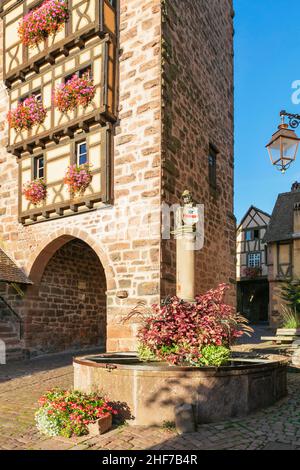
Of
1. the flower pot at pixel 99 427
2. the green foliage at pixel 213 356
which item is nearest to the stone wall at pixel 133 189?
the green foliage at pixel 213 356

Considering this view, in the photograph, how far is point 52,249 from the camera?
1180cm

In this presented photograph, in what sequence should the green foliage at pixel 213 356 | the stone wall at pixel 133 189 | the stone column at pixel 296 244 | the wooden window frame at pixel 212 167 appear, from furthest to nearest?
the stone column at pixel 296 244 < the wooden window frame at pixel 212 167 < the stone wall at pixel 133 189 < the green foliage at pixel 213 356

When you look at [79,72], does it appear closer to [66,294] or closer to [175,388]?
[66,294]

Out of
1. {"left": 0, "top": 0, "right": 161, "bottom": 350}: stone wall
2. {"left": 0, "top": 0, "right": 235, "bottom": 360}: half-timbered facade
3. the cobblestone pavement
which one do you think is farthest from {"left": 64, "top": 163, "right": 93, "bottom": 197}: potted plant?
the cobblestone pavement

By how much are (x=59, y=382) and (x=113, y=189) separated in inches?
177

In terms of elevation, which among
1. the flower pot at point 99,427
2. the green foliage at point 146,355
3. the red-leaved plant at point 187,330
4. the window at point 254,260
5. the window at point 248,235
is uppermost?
the window at point 248,235

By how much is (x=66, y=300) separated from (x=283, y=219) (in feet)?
53.9

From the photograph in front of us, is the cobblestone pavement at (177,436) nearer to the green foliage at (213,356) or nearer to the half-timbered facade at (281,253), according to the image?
the green foliage at (213,356)

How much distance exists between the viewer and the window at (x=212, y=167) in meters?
12.9

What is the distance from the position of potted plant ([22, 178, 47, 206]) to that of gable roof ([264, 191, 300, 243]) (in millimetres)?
16054

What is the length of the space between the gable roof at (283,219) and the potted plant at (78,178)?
16.1 m

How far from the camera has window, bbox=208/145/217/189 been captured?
12.9 metres

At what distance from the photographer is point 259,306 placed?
31.4 metres
